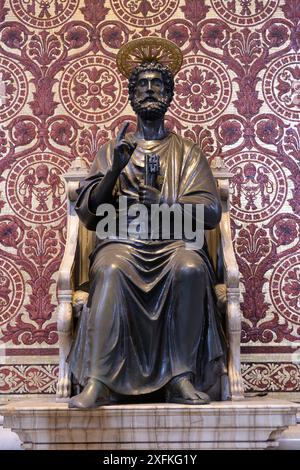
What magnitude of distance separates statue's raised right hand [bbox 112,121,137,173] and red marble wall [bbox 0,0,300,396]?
3.28ft

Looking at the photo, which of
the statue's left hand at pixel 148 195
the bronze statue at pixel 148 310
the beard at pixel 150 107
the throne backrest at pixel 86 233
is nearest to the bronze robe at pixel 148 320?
the bronze statue at pixel 148 310

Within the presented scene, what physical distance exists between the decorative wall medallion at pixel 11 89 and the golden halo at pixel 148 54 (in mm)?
782

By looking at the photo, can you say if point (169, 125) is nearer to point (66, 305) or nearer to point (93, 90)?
point (93, 90)

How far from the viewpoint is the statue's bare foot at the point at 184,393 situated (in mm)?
2520

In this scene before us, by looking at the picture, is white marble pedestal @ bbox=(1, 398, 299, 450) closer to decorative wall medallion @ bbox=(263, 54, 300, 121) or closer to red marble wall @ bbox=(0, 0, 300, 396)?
red marble wall @ bbox=(0, 0, 300, 396)

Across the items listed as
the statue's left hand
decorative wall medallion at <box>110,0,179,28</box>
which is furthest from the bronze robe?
decorative wall medallion at <box>110,0,179,28</box>

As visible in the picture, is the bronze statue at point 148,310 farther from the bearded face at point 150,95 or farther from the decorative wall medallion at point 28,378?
the decorative wall medallion at point 28,378

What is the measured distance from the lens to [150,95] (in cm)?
324

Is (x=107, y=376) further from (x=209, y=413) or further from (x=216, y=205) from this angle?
(x=216, y=205)

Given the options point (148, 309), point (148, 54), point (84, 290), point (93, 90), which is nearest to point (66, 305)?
point (84, 290)

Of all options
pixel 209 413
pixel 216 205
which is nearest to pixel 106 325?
pixel 209 413

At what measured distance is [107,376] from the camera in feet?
8.44

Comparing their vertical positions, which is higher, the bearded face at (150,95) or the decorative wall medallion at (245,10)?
the decorative wall medallion at (245,10)

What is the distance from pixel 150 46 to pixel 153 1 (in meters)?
0.91
